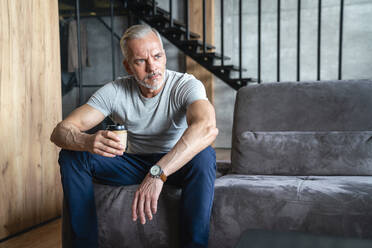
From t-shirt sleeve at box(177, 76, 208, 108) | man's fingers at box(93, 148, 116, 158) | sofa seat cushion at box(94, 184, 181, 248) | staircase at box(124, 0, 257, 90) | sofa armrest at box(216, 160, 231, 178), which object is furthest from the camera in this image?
staircase at box(124, 0, 257, 90)

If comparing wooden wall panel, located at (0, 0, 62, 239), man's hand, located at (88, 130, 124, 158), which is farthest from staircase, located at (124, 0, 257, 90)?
man's hand, located at (88, 130, 124, 158)

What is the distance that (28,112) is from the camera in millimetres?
2154

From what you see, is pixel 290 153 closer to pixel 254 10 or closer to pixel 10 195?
pixel 10 195

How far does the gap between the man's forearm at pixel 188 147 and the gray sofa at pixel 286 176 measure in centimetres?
18

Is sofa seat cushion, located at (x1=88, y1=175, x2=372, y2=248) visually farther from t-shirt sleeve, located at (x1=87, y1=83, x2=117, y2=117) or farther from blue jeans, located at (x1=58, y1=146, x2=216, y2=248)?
t-shirt sleeve, located at (x1=87, y1=83, x2=117, y2=117)

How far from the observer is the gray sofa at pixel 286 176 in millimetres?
1347

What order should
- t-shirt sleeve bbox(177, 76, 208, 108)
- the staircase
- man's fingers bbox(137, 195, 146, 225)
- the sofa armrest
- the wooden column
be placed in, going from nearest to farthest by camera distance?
man's fingers bbox(137, 195, 146, 225), t-shirt sleeve bbox(177, 76, 208, 108), the sofa armrest, the staircase, the wooden column

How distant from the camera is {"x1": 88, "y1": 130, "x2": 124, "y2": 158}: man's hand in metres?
1.33

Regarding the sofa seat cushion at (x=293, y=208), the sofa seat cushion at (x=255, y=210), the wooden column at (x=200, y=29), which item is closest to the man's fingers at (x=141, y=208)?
the sofa seat cushion at (x=255, y=210)

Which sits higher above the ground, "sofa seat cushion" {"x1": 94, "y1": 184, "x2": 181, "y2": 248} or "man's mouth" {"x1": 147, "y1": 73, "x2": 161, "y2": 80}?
"man's mouth" {"x1": 147, "y1": 73, "x2": 161, "y2": 80}

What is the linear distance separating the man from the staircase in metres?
2.52

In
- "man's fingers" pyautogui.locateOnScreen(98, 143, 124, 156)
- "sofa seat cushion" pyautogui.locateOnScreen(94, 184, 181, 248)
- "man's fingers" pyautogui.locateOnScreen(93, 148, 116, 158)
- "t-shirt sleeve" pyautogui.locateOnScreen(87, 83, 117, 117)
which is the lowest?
"sofa seat cushion" pyautogui.locateOnScreen(94, 184, 181, 248)

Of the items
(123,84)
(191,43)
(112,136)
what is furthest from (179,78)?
(191,43)

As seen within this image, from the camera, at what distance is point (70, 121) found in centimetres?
164
